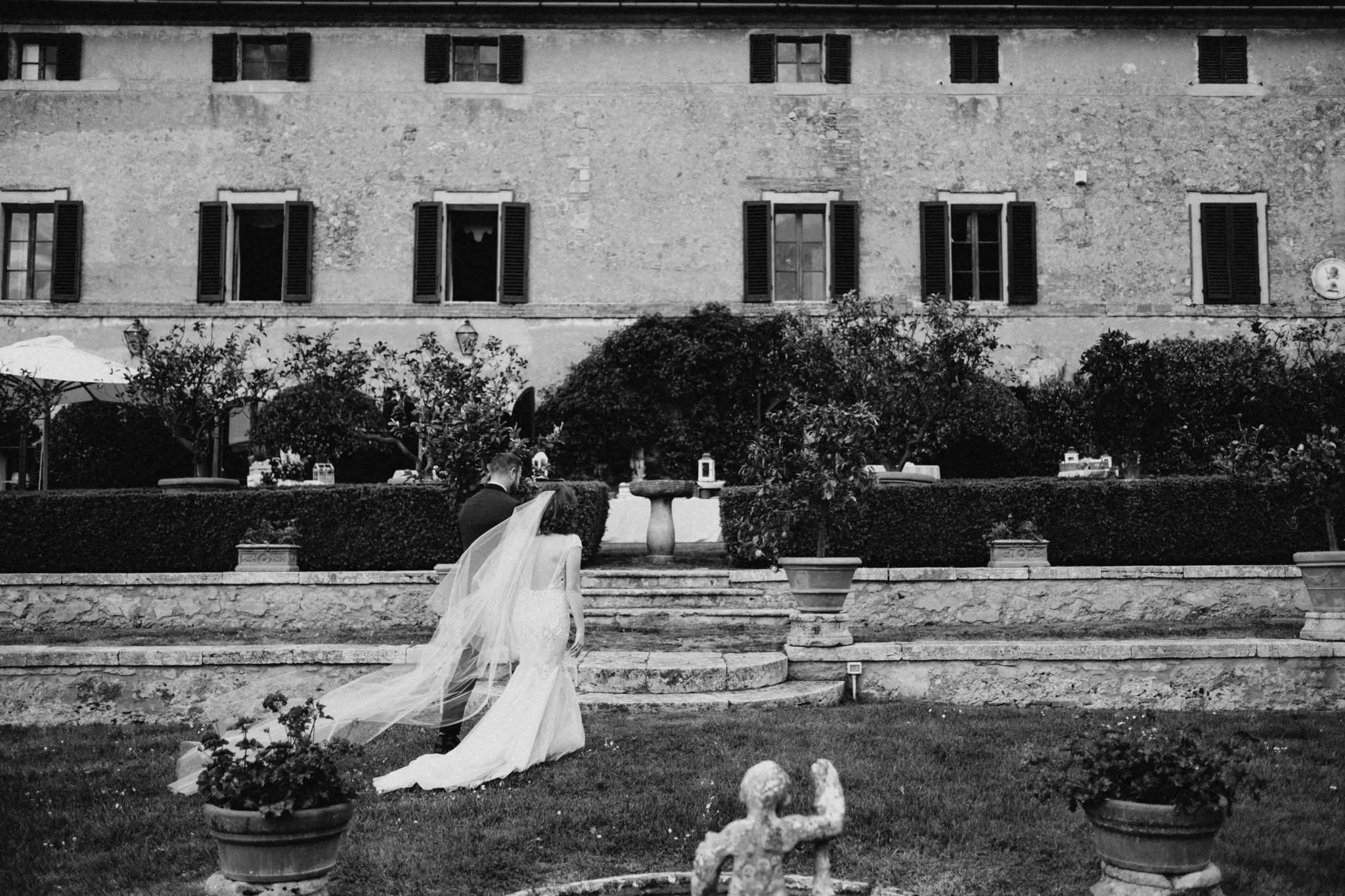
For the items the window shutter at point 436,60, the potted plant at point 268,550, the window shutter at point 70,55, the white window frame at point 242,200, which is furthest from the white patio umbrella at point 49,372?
the window shutter at point 436,60

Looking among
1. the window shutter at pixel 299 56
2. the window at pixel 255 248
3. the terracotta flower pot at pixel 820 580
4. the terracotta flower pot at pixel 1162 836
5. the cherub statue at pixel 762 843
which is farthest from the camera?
the window shutter at pixel 299 56

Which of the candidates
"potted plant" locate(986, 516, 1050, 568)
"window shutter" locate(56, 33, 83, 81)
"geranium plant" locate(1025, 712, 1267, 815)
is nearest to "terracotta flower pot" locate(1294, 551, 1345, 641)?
"potted plant" locate(986, 516, 1050, 568)

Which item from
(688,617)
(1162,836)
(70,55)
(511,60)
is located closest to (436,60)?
(511,60)

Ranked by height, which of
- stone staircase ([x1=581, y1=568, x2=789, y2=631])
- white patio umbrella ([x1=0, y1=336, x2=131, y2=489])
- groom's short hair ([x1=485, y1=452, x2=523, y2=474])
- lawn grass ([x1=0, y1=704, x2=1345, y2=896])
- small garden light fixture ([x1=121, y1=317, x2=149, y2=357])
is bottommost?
lawn grass ([x1=0, y1=704, x2=1345, y2=896])

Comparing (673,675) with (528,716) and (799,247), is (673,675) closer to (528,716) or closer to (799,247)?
(528,716)

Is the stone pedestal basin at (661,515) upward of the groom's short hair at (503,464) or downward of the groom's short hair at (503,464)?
downward

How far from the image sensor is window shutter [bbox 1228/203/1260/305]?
18.7 meters

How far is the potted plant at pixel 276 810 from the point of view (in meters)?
4.12

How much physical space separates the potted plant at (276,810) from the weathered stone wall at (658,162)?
1460cm

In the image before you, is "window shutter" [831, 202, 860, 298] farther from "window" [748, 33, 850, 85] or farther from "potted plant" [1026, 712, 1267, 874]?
"potted plant" [1026, 712, 1267, 874]

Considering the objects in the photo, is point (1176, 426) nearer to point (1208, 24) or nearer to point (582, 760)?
point (1208, 24)

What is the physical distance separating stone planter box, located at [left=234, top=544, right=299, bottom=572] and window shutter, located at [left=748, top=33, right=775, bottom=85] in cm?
1105

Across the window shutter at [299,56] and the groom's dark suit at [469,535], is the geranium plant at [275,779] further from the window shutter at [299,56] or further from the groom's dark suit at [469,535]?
the window shutter at [299,56]

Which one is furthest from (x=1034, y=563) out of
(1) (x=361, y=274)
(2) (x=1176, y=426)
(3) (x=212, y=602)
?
(1) (x=361, y=274)
